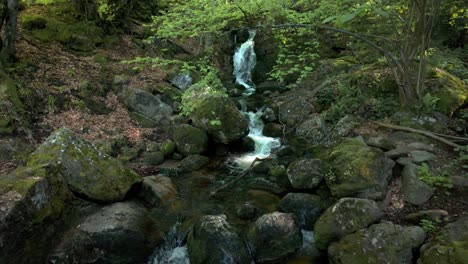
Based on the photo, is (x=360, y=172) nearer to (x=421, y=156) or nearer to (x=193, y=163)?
(x=421, y=156)

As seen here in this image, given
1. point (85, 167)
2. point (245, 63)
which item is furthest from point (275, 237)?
point (245, 63)

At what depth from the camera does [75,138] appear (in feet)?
27.5

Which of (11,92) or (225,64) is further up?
(11,92)

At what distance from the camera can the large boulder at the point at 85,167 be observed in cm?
762

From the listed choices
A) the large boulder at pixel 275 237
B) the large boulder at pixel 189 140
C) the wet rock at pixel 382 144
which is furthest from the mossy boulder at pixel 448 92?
the large boulder at pixel 189 140

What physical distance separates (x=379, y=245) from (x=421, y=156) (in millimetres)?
3218

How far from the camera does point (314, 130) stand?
498 inches

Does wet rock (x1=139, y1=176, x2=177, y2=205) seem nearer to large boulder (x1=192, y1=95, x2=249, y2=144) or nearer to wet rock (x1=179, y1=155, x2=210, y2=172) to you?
wet rock (x1=179, y1=155, x2=210, y2=172)

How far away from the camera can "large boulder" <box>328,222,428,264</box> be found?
5.79 metres

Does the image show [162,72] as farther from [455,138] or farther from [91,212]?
[455,138]

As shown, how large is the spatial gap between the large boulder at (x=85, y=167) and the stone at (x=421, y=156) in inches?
278

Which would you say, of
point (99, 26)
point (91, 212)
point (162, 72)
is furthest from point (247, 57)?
point (91, 212)

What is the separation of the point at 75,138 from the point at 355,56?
14028mm

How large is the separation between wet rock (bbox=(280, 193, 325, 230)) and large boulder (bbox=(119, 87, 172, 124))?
22.7ft
